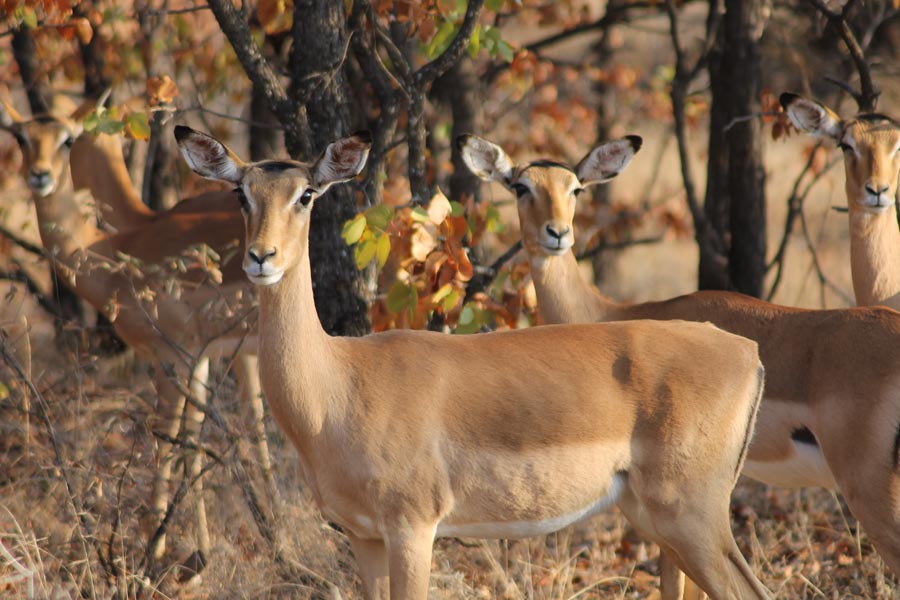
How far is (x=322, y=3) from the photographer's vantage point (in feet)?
16.6

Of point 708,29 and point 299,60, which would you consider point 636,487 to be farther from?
point 708,29

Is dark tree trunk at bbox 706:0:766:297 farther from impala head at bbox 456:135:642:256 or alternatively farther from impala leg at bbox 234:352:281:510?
impala leg at bbox 234:352:281:510

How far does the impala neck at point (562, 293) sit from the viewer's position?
536cm

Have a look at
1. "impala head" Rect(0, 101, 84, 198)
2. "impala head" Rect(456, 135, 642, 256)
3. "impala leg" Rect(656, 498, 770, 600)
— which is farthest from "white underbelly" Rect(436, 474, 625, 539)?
"impala head" Rect(0, 101, 84, 198)

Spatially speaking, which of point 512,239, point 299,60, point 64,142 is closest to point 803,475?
point 299,60

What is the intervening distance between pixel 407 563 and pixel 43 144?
3996 mm

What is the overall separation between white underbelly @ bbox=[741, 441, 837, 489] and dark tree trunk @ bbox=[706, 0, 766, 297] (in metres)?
2.10

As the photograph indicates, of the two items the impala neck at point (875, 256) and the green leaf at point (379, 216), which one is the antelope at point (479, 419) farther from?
the impala neck at point (875, 256)

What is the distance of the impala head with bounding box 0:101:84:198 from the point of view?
258 inches

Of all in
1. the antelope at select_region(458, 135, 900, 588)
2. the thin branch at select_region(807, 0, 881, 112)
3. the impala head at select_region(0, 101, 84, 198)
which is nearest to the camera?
the antelope at select_region(458, 135, 900, 588)

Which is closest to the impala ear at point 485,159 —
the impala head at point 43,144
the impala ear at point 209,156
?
the impala ear at point 209,156

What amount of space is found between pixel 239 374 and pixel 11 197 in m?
4.08

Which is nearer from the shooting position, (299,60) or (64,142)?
(299,60)

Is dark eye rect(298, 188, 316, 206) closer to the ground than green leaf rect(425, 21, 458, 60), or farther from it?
closer to the ground
